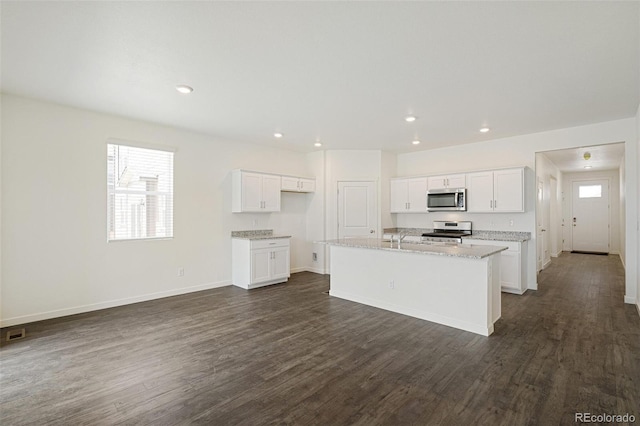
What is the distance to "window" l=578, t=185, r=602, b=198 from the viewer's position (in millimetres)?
9625

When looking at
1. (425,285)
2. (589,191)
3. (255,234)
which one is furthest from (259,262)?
(589,191)

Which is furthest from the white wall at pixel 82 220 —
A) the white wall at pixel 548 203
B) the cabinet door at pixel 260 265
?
the white wall at pixel 548 203

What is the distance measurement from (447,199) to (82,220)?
19.7ft

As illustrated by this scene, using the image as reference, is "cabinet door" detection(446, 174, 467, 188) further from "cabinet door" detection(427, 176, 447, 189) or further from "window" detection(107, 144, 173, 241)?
"window" detection(107, 144, 173, 241)

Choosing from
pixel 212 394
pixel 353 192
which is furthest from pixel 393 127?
pixel 212 394

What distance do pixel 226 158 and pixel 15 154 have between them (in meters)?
2.83

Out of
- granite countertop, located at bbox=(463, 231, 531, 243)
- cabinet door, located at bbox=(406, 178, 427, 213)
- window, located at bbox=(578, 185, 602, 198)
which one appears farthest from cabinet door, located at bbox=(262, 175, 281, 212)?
window, located at bbox=(578, 185, 602, 198)

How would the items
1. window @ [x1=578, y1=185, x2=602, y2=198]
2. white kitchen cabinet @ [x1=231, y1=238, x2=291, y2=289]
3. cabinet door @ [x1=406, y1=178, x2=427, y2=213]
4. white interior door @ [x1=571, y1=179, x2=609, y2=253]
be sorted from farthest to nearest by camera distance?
window @ [x1=578, y1=185, x2=602, y2=198]
white interior door @ [x1=571, y1=179, x2=609, y2=253]
cabinet door @ [x1=406, y1=178, x2=427, y2=213]
white kitchen cabinet @ [x1=231, y1=238, x2=291, y2=289]

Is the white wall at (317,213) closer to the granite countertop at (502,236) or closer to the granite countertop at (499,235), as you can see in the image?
the granite countertop at (499,235)

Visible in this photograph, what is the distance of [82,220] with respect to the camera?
4195 millimetres

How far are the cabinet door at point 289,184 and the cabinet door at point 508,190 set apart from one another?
3746 millimetres

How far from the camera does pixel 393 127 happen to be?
5012mm

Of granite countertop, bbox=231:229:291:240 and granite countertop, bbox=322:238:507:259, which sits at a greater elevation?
granite countertop, bbox=231:229:291:240

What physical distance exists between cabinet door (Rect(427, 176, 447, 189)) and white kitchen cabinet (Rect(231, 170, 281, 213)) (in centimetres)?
310
